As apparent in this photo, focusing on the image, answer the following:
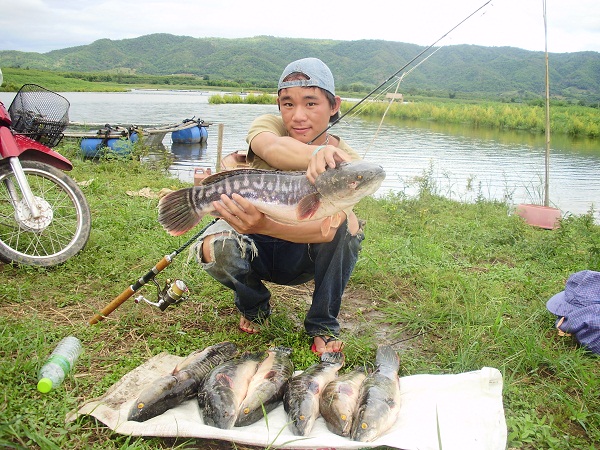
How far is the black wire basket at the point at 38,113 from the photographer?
4.82 metres

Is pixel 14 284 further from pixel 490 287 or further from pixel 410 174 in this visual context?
pixel 410 174

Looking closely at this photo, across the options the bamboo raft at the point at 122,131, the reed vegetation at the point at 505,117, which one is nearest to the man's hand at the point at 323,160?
the bamboo raft at the point at 122,131

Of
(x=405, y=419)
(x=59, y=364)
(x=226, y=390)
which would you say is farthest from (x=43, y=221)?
(x=405, y=419)

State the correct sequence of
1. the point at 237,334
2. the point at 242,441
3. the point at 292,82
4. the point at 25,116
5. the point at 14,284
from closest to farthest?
the point at 242,441 → the point at 292,82 → the point at 237,334 → the point at 14,284 → the point at 25,116

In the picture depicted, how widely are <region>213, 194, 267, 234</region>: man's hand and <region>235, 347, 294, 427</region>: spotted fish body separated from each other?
3.03ft

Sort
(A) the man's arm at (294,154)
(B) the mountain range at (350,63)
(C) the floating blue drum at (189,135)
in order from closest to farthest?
(A) the man's arm at (294,154), (C) the floating blue drum at (189,135), (B) the mountain range at (350,63)

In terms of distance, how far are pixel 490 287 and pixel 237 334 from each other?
2.79 m

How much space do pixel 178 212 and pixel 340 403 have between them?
61.3 inches

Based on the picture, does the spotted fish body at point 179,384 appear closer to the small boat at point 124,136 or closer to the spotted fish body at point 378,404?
the spotted fish body at point 378,404

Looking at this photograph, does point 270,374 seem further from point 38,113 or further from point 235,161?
point 38,113

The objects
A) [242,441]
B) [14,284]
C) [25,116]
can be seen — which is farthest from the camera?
[25,116]

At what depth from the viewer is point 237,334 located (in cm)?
378

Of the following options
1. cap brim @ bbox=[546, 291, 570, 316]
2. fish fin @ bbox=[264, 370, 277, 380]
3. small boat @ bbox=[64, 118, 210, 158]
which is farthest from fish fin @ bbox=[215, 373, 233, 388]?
small boat @ bbox=[64, 118, 210, 158]

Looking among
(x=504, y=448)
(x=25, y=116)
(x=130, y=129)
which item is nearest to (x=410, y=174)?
(x=130, y=129)
